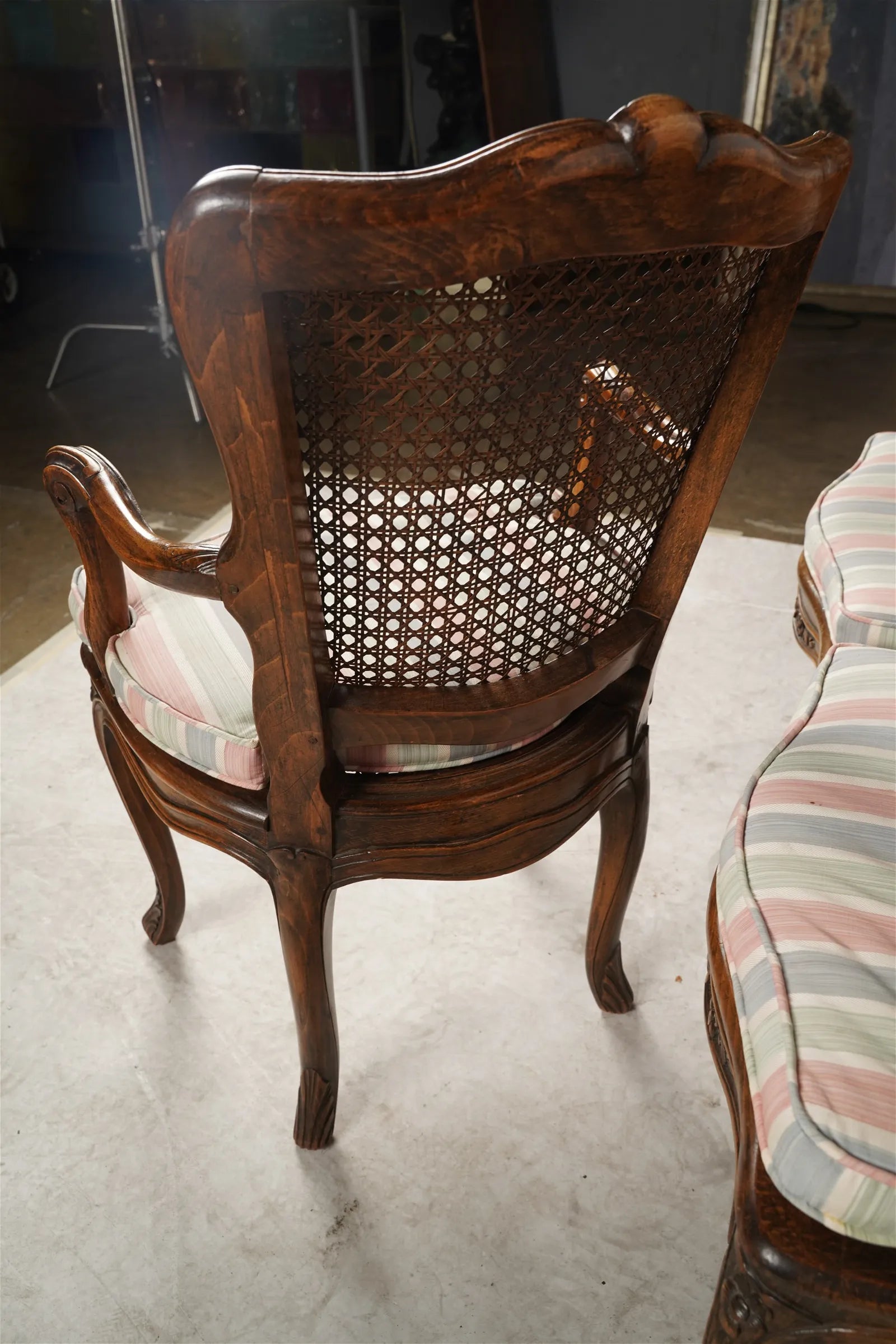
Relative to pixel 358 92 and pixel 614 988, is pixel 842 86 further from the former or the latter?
pixel 614 988

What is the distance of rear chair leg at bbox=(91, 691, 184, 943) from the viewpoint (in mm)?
1312

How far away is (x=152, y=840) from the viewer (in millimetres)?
1384

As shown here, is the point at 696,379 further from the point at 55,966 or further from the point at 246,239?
the point at 55,966

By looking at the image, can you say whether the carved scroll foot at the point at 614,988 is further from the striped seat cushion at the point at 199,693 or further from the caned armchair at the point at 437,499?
the striped seat cushion at the point at 199,693

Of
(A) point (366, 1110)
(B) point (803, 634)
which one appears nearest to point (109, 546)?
(A) point (366, 1110)

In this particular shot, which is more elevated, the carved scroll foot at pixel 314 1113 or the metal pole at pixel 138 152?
the metal pole at pixel 138 152

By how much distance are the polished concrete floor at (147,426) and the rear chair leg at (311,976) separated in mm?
1293

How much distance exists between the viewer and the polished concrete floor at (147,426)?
2.59m

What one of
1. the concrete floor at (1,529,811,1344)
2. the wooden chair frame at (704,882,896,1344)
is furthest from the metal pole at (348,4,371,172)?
the wooden chair frame at (704,882,896,1344)

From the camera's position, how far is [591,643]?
3.36 ft

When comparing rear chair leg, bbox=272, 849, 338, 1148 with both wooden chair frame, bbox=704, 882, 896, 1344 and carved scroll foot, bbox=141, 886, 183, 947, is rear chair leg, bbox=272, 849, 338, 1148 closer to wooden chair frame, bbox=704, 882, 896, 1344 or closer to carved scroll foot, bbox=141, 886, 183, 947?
carved scroll foot, bbox=141, 886, 183, 947

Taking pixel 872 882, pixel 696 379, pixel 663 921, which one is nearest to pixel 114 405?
pixel 663 921

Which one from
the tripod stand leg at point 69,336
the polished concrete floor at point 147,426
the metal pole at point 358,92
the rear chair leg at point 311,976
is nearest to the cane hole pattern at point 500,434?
the rear chair leg at point 311,976

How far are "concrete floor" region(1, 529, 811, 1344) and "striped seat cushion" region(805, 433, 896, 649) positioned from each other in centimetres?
49
